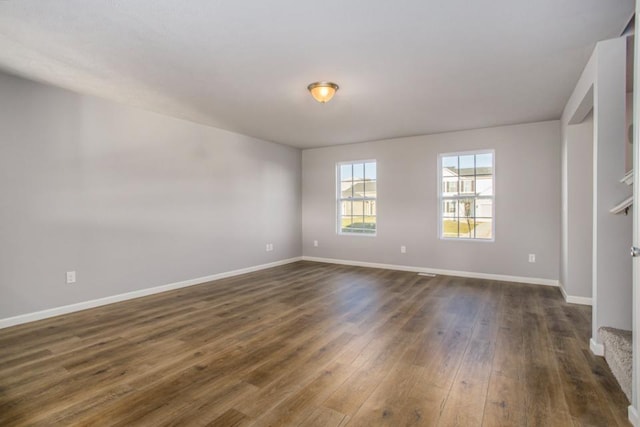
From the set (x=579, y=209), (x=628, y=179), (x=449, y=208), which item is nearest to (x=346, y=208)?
(x=449, y=208)

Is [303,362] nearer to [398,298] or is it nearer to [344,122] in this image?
[398,298]

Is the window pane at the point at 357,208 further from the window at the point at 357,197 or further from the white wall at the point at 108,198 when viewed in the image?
the white wall at the point at 108,198

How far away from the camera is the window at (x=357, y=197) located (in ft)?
20.6

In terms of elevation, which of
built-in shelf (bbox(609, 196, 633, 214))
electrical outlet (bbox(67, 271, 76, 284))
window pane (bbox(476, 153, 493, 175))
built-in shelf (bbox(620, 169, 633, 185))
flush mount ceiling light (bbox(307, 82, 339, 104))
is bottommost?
electrical outlet (bbox(67, 271, 76, 284))

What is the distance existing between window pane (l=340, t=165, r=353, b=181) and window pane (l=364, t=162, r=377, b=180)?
33 centimetres

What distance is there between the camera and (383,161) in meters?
6.05

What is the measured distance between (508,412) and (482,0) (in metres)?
2.41

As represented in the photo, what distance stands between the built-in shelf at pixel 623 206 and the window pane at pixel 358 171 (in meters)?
4.29

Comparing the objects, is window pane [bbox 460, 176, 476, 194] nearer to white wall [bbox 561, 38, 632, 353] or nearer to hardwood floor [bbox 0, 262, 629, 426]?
hardwood floor [bbox 0, 262, 629, 426]

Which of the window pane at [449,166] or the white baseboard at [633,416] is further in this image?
the window pane at [449,166]

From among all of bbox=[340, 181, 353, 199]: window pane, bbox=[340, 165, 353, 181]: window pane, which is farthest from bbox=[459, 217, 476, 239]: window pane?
bbox=[340, 165, 353, 181]: window pane

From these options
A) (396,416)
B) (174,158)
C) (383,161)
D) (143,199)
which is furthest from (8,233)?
(383,161)

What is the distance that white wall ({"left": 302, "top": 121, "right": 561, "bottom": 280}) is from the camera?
4.77m

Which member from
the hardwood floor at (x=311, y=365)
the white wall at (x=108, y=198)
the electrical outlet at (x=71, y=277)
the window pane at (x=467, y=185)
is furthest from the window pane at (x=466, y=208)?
the electrical outlet at (x=71, y=277)
